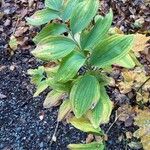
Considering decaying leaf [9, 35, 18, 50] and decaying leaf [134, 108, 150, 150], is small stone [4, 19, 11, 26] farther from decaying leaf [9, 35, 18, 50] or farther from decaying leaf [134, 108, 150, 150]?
decaying leaf [134, 108, 150, 150]

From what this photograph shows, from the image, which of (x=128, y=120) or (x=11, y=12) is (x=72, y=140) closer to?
(x=128, y=120)

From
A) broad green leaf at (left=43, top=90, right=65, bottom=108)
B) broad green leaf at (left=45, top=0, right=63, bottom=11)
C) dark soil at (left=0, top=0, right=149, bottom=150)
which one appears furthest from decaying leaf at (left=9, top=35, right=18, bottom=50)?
broad green leaf at (left=45, top=0, right=63, bottom=11)

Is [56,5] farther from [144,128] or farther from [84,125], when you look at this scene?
[144,128]

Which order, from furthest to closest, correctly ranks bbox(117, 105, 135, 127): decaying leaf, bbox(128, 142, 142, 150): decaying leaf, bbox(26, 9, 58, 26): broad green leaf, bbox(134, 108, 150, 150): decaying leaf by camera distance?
bbox(117, 105, 135, 127): decaying leaf → bbox(128, 142, 142, 150): decaying leaf → bbox(134, 108, 150, 150): decaying leaf → bbox(26, 9, 58, 26): broad green leaf

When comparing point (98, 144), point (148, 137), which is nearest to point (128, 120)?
point (148, 137)

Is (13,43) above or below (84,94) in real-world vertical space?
below

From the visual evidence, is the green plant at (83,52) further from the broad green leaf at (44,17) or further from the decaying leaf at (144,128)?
the decaying leaf at (144,128)

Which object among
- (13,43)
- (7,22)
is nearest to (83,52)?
(13,43)
